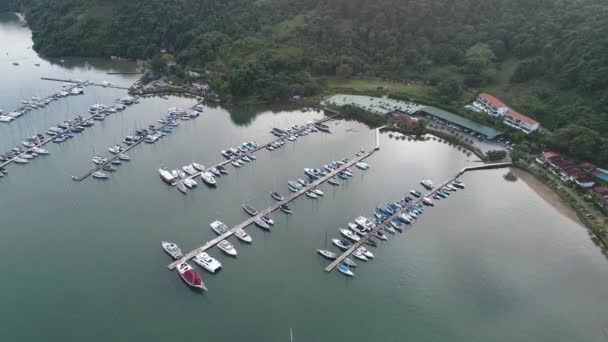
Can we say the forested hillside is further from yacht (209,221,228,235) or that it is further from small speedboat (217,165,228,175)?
yacht (209,221,228,235)

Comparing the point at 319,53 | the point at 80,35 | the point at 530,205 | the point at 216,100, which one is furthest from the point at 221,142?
the point at 80,35

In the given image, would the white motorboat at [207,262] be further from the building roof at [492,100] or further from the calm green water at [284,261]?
the building roof at [492,100]

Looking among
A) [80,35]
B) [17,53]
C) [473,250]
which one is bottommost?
[17,53]

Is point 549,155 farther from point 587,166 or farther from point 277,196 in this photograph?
point 277,196

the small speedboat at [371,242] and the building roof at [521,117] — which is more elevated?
the building roof at [521,117]

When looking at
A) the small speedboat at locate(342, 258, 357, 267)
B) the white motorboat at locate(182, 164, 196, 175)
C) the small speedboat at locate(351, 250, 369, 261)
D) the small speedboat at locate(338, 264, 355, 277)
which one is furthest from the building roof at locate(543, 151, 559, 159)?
the white motorboat at locate(182, 164, 196, 175)

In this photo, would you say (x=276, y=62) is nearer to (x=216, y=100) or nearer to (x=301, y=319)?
(x=216, y=100)

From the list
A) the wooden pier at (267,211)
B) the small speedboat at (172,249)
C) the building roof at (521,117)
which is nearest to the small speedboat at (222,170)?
the wooden pier at (267,211)
